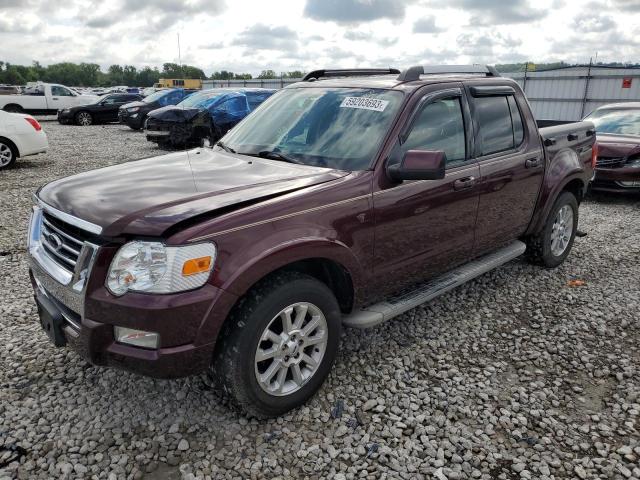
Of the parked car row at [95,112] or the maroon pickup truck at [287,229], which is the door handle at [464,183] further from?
the parked car row at [95,112]

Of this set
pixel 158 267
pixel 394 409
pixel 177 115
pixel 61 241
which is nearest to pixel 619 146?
pixel 394 409

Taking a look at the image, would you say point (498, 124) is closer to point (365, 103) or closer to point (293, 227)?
point (365, 103)

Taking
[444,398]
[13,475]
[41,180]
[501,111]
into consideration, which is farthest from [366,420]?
[41,180]

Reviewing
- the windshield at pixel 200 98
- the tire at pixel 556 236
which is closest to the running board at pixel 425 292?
the tire at pixel 556 236

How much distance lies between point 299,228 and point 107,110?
23.2 m

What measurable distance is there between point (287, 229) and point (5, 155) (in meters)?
10.7

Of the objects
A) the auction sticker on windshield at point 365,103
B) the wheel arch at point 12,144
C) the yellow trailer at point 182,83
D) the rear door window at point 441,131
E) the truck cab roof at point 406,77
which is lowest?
the wheel arch at point 12,144

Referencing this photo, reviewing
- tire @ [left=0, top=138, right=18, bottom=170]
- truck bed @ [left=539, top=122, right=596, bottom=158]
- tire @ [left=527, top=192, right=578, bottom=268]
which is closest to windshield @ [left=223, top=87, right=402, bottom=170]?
truck bed @ [left=539, top=122, right=596, bottom=158]

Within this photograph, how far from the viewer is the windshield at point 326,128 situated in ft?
11.1

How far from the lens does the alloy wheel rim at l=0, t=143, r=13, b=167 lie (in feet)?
35.9

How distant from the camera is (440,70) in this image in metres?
4.05

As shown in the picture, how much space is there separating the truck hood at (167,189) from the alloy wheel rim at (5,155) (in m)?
9.16

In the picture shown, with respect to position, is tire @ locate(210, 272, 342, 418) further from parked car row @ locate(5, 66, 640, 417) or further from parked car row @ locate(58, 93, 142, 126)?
parked car row @ locate(58, 93, 142, 126)

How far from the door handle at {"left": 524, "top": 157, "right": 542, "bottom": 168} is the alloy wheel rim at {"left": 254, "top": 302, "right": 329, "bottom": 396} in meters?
2.62
